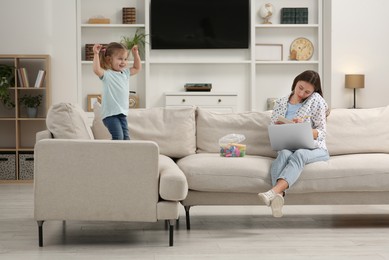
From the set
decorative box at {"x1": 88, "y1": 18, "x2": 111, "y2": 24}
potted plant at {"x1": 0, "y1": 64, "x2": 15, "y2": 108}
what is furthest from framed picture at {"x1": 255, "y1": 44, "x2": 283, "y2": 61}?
potted plant at {"x1": 0, "y1": 64, "x2": 15, "y2": 108}

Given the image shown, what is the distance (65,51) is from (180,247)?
4.44 m

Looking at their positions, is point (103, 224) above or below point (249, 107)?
below

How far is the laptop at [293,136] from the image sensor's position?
187 inches

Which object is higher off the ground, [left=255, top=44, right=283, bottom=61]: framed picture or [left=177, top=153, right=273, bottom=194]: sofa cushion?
[left=255, top=44, right=283, bottom=61]: framed picture

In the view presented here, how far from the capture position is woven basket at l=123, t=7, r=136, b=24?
8352mm

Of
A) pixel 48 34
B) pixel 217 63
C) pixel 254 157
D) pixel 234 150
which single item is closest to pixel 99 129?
pixel 234 150

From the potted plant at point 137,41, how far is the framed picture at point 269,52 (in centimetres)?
128

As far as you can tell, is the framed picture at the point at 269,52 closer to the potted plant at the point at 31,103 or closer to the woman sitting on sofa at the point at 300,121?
the potted plant at the point at 31,103

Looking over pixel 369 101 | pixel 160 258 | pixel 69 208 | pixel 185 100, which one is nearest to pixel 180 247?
pixel 160 258

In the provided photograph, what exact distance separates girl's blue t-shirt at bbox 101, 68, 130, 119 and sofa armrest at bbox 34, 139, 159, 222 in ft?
2.60

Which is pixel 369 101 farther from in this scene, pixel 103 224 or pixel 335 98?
pixel 103 224

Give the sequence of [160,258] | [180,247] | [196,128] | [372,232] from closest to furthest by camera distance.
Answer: [160,258] < [180,247] < [372,232] < [196,128]

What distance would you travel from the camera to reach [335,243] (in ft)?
13.7

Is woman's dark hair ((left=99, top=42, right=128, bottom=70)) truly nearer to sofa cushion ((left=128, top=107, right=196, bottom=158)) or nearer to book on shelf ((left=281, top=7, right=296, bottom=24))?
sofa cushion ((left=128, top=107, right=196, bottom=158))
